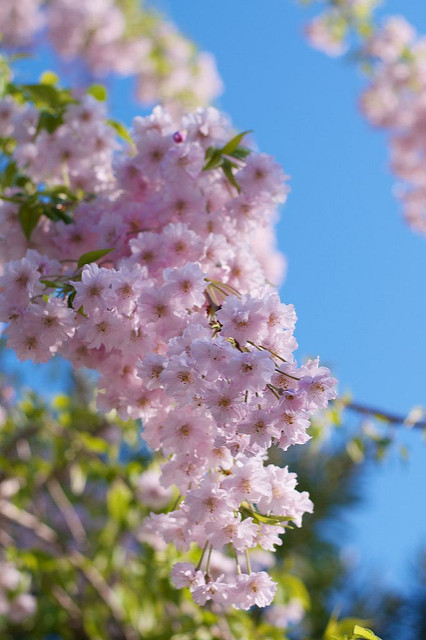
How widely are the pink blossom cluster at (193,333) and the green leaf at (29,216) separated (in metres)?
0.04

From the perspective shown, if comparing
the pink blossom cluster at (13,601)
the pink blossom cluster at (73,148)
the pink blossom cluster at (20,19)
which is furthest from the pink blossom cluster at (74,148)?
the pink blossom cluster at (20,19)

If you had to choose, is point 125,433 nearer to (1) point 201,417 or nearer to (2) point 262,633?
(2) point 262,633

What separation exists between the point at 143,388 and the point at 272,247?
11.8ft

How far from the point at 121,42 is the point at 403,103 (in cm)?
275

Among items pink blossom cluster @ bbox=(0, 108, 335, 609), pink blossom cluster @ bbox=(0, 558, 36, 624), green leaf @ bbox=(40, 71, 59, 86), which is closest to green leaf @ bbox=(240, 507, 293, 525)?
pink blossom cluster @ bbox=(0, 108, 335, 609)

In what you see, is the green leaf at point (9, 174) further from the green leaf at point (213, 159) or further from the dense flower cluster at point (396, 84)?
the dense flower cluster at point (396, 84)

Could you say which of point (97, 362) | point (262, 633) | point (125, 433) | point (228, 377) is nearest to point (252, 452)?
point (228, 377)

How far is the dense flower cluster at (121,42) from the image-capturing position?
5953mm

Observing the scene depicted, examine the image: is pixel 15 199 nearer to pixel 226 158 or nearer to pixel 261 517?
pixel 226 158

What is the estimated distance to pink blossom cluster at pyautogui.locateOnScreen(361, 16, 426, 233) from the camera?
14.5 ft

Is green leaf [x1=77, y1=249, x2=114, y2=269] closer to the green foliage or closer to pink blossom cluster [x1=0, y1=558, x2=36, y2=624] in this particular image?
the green foliage

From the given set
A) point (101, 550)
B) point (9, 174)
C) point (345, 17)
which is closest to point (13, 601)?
point (101, 550)

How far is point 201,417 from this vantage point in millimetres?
935

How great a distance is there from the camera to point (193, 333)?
0.88m
